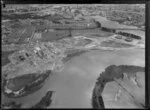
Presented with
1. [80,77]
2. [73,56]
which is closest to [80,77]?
[80,77]

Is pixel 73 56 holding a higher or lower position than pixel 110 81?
higher

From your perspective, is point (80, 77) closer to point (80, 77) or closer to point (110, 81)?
point (80, 77)

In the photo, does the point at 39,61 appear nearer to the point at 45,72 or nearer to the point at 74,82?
the point at 45,72

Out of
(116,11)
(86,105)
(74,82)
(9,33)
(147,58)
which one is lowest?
(86,105)

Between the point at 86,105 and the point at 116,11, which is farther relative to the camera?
the point at 116,11

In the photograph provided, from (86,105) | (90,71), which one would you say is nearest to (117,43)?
(90,71)

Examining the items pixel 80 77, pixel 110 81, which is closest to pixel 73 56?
pixel 80 77

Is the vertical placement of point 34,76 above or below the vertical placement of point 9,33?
below
